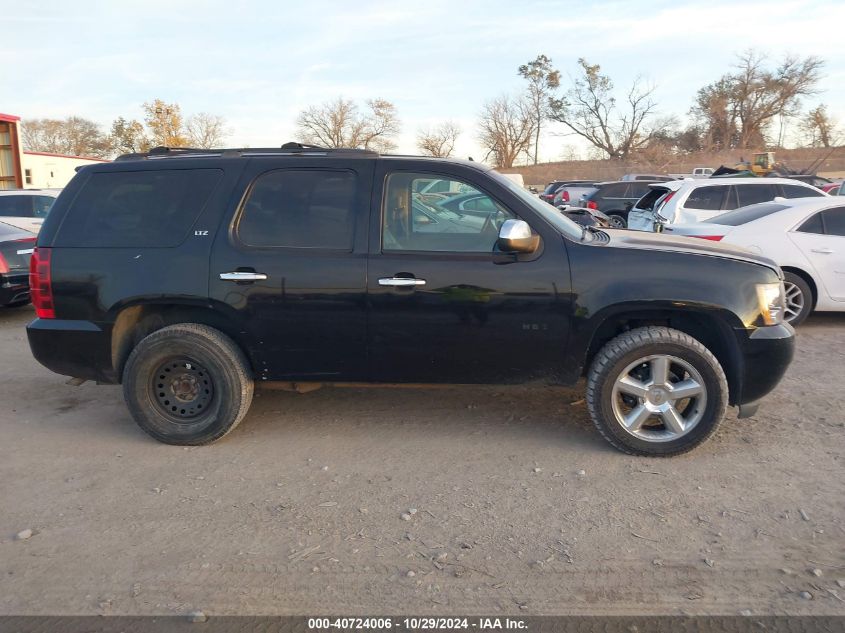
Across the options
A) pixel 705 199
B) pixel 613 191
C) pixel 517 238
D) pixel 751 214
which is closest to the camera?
pixel 517 238

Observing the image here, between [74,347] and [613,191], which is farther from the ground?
[613,191]

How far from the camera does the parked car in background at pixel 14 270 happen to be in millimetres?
8727

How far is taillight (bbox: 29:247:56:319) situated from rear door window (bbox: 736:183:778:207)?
35.3ft

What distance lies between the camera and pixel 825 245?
7613 mm

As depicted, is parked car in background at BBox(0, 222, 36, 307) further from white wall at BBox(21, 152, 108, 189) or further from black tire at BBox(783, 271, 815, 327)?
white wall at BBox(21, 152, 108, 189)

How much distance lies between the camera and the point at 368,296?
4324mm

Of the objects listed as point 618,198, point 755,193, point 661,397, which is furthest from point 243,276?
point 618,198

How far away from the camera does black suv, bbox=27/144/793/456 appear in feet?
13.9

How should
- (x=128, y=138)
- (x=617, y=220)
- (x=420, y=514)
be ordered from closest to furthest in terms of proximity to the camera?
(x=420, y=514), (x=617, y=220), (x=128, y=138)

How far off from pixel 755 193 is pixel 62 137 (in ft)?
265

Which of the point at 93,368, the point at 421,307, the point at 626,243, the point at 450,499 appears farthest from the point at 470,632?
the point at 93,368

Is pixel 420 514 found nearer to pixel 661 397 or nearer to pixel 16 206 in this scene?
pixel 661 397

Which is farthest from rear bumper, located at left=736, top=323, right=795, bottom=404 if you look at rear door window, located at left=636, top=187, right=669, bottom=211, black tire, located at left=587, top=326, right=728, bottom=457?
rear door window, located at left=636, top=187, right=669, bottom=211

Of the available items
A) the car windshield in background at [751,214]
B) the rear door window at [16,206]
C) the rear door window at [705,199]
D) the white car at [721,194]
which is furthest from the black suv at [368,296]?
the rear door window at [16,206]
